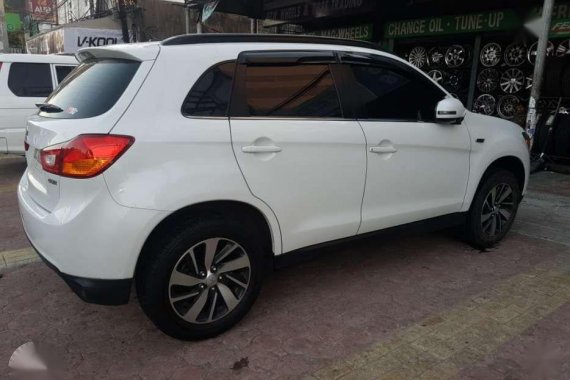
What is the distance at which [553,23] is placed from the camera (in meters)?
8.93

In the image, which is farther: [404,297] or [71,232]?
[404,297]

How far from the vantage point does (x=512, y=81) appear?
1023cm

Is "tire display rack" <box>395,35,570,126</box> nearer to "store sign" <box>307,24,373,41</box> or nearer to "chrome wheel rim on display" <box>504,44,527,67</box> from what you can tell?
"chrome wheel rim on display" <box>504,44,527,67</box>

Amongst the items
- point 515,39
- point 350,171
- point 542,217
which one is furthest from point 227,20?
point 350,171

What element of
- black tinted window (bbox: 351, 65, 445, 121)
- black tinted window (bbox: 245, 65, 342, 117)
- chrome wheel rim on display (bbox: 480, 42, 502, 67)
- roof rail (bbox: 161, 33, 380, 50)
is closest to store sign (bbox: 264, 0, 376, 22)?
chrome wheel rim on display (bbox: 480, 42, 502, 67)

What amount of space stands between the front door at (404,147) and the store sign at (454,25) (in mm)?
7000

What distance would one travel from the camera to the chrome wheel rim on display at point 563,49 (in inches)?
357

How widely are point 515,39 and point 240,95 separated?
29.4 feet

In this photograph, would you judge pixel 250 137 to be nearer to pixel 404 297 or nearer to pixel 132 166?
pixel 132 166

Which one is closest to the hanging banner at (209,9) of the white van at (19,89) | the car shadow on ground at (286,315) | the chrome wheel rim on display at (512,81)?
the white van at (19,89)

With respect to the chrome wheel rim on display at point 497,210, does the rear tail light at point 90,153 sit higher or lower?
higher

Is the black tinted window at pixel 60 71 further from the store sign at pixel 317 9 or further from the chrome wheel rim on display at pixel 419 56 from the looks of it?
the chrome wheel rim on display at pixel 419 56

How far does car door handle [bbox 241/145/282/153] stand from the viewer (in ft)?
9.13

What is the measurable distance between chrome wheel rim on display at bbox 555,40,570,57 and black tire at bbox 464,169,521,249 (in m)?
6.09
